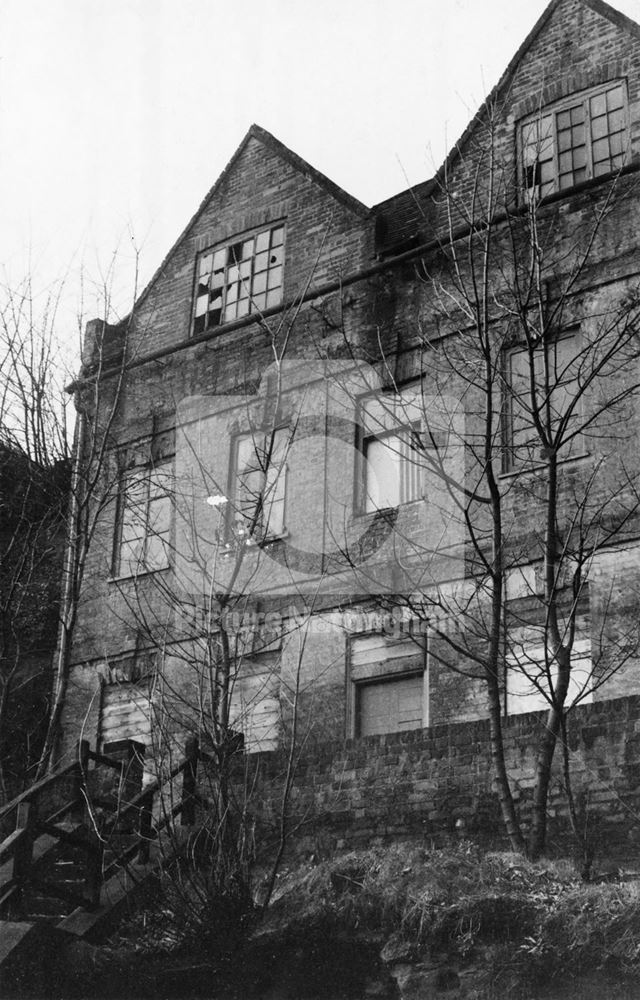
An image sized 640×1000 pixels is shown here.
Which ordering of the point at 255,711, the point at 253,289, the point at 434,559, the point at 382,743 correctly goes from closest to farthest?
the point at 382,743, the point at 434,559, the point at 255,711, the point at 253,289

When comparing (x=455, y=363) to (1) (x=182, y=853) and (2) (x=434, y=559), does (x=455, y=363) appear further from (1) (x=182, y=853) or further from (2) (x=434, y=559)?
(1) (x=182, y=853)

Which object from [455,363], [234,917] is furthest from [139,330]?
[234,917]

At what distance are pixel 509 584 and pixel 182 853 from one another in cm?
518

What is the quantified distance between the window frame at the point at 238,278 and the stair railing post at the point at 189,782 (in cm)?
790

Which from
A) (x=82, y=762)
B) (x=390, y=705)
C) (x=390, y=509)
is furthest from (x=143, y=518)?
(x=82, y=762)

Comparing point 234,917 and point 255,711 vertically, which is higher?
point 255,711

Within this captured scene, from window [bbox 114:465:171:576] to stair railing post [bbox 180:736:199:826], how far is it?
5.93 m

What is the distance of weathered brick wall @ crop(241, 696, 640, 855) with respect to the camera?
9.38 meters

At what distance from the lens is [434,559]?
13539 millimetres

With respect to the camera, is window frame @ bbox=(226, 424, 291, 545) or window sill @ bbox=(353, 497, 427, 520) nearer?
window sill @ bbox=(353, 497, 427, 520)

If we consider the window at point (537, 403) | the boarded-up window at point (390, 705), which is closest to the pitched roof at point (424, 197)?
the window at point (537, 403)

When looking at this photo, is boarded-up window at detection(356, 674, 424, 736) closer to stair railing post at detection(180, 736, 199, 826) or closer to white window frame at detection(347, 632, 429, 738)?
white window frame at detection(347, 632, 429, 738)

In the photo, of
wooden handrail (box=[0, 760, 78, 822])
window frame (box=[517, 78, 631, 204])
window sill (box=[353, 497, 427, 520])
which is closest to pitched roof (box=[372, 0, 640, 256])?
window frame (box=[517, 78, 631, 204])

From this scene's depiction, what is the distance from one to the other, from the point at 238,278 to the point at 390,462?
176 inches
